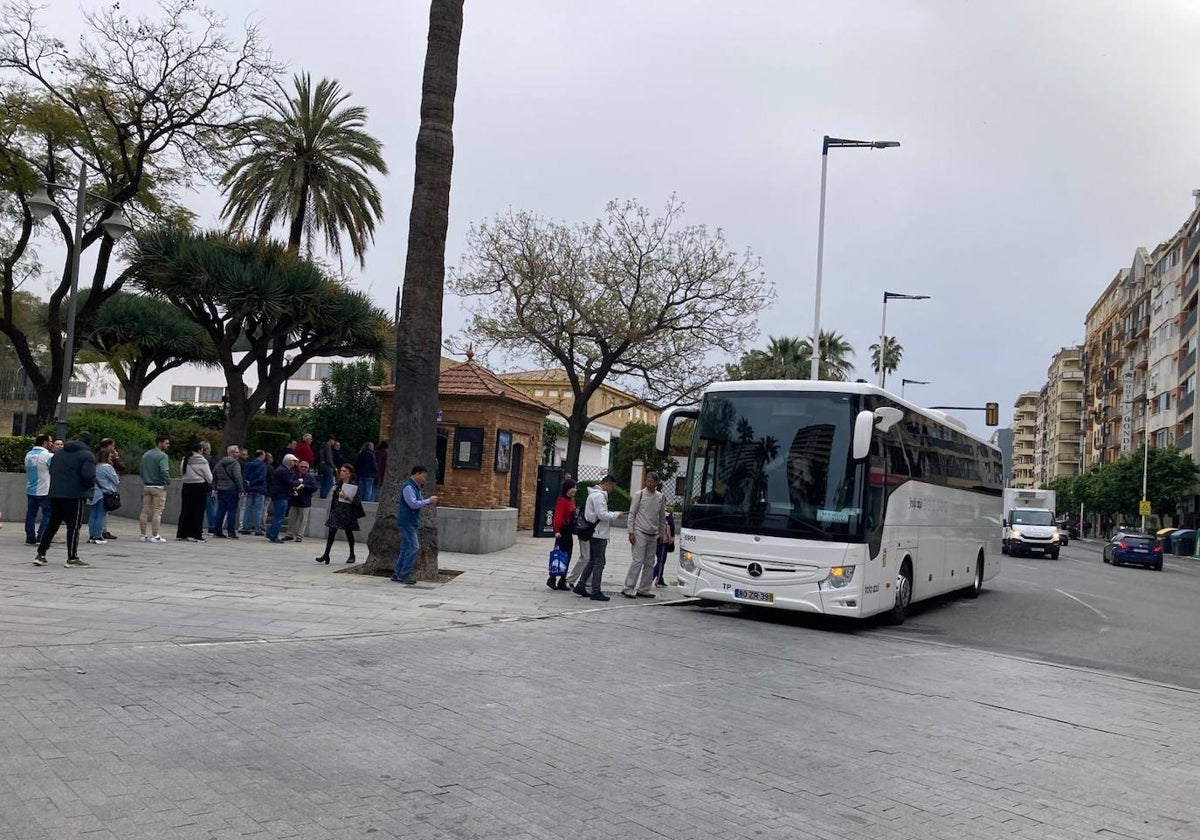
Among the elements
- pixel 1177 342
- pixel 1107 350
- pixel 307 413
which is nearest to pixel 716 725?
pixel 307 413

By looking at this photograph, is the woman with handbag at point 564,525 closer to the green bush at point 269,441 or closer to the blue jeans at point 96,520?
the blue jeans at point 96,520

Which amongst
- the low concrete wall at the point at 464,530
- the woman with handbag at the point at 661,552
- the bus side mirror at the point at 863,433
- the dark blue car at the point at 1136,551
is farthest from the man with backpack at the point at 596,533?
the dark blue car at the point at 1136,551

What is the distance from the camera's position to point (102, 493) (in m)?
16.5

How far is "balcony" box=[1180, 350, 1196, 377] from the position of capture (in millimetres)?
69250

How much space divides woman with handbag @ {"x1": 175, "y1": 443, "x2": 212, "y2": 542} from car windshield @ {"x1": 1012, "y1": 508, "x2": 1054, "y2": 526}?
106 ft

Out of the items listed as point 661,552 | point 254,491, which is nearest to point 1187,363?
point 661,552

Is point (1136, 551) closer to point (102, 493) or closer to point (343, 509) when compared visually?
point (343, 509)

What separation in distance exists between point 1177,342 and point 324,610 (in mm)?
79403

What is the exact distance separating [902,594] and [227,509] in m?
13.0

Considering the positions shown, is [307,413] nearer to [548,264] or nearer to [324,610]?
[548,264]

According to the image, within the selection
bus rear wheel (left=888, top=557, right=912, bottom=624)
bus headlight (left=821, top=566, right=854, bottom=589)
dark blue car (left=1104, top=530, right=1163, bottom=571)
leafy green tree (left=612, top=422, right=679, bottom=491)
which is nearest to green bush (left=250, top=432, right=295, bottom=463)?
bus rear wheel (left=888, top=557, right=912, bottom=624)

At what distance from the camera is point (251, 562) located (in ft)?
52.3

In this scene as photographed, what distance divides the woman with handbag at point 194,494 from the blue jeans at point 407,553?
5699 millimetres

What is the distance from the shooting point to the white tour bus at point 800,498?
41.0 ft
